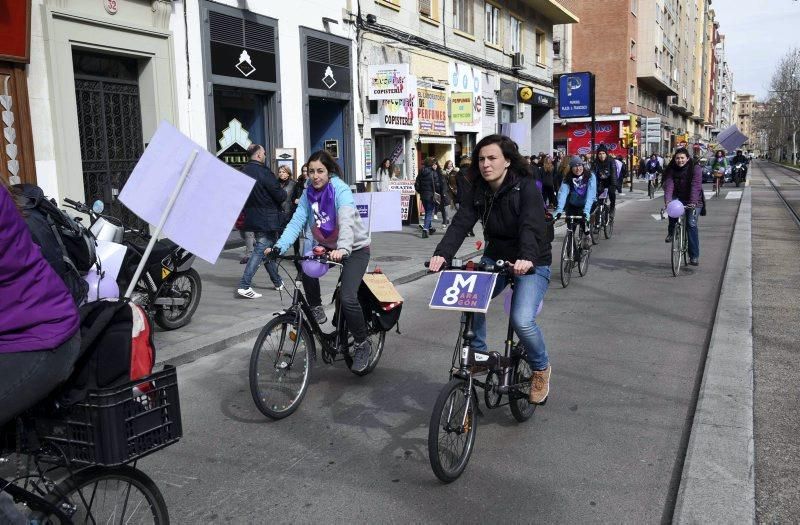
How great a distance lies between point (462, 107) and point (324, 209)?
657 inches

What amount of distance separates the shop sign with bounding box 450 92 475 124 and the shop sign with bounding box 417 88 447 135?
301 mm

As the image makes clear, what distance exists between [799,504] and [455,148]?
20.1m

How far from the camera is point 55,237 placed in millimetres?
2779

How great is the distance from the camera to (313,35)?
50.2ft

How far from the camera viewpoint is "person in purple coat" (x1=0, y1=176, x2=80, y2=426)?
2.06m

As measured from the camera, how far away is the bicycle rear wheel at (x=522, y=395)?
433 centimetres

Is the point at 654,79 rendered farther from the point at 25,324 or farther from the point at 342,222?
the point at 25,324

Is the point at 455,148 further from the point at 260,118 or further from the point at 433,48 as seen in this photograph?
the point at 260,118

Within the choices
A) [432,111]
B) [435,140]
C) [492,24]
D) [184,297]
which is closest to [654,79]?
[492,24]

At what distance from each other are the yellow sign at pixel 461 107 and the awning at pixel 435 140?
0.64m

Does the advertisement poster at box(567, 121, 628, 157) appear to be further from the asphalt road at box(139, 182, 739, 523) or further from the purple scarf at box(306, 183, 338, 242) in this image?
the purple scarf at box(306, 183, 338, 242)

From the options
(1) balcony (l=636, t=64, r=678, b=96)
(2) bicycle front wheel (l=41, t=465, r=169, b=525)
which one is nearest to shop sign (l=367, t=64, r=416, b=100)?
(2) bicycle front wheel (l=41, t=465, r=169, b=525)

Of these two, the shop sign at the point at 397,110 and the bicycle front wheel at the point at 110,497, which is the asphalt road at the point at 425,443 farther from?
the shop sign at the point at 397,110

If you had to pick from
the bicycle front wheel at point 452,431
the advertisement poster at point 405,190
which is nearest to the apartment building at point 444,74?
the advertisement poster at point 405,190
